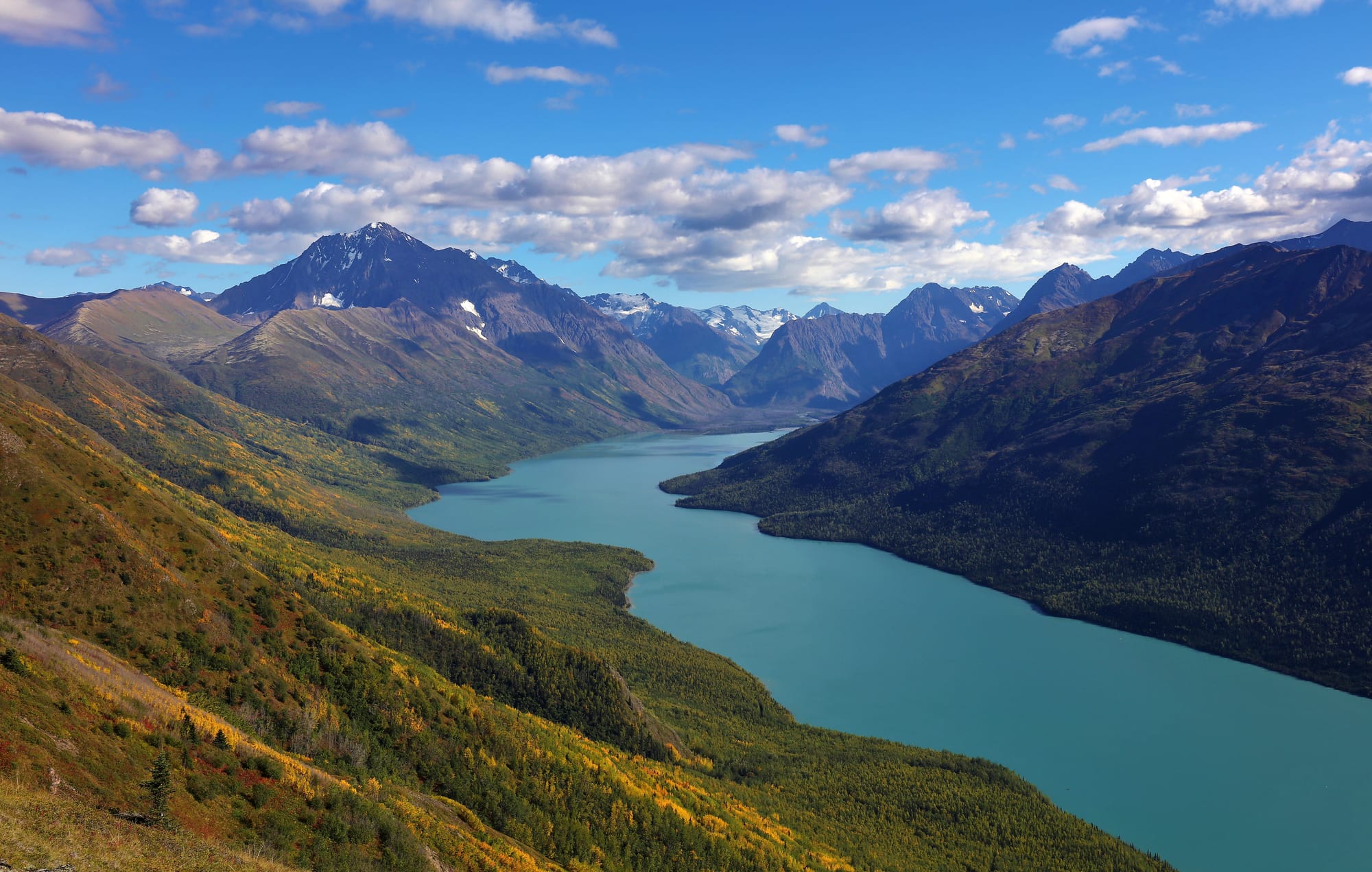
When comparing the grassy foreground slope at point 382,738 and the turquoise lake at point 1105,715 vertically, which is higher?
the grassy foreground slope at point 382,738

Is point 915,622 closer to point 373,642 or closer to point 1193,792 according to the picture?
point 1193,792

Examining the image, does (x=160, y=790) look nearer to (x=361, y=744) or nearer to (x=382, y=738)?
(x=361, y=744)

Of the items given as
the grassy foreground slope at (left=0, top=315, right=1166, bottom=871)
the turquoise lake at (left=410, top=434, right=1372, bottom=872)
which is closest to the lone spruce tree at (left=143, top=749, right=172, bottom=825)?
the grassy foreground slope at (left=0, top=315, right=1166, bottom=871)

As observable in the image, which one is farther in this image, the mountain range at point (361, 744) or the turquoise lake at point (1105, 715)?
the turquoise lake at point (1105, 715)

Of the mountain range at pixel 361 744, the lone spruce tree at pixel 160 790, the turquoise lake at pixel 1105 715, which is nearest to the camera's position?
the lone spruce tree at pixel 160 790

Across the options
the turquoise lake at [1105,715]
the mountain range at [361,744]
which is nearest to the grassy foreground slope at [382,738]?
the mountain range at [361,744]

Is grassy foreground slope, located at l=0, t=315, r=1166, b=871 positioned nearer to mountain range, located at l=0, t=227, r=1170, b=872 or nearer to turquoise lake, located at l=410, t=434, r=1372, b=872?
mountain range, located at l=0, t=227, r=1170, b=872

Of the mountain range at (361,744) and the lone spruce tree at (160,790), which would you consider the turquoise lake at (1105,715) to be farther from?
the lone spruce tree at (160,790)
